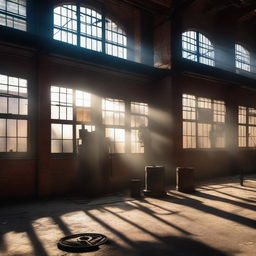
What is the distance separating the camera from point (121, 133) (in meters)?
12.4

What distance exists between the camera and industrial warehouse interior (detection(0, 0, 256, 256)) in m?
5.75

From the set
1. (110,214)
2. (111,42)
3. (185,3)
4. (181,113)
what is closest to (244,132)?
(181,113)

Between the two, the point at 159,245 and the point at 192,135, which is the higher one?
the point at 192,135

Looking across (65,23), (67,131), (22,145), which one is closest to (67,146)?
(67,131)

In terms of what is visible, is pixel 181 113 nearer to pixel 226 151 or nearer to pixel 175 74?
pixel 175 74

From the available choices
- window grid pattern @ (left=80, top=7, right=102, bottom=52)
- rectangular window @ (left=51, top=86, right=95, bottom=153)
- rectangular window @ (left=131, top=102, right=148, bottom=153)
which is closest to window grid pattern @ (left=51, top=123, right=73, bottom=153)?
rectangular window @ (left=51, top=86, right=95, bottom=153)

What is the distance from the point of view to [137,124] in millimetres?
13000

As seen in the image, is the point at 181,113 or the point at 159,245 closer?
the point at 159,245

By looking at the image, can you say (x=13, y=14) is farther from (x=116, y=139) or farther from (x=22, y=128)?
(x=116, y=139)

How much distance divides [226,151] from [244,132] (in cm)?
219

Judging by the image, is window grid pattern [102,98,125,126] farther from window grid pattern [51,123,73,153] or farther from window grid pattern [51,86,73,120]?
window grid pattern [51,123,73,153]

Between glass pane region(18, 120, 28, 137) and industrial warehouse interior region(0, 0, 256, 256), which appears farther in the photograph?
glass pane region(18, 120, 28, 137)

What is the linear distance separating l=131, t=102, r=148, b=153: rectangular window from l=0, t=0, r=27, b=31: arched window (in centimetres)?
542

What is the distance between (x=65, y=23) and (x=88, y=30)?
1067 mm
